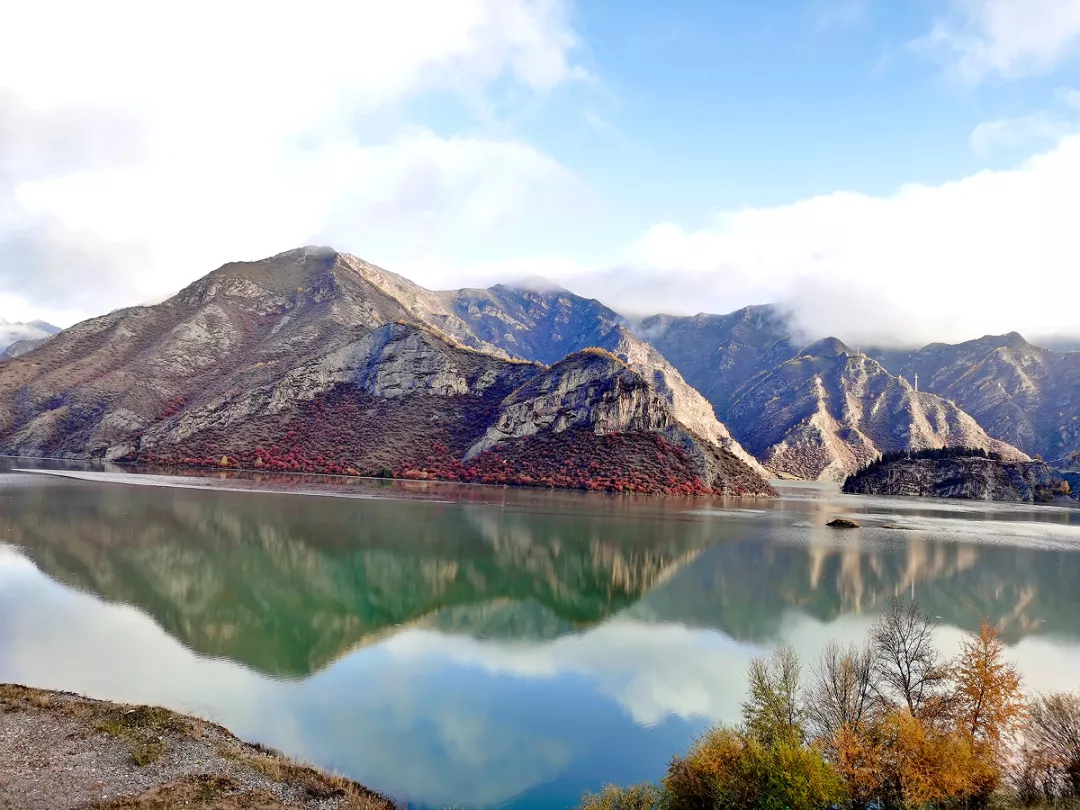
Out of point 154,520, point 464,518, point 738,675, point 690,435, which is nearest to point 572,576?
point 738,675

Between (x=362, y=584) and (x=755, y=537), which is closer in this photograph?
(x=362, y=584)

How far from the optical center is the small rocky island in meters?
162

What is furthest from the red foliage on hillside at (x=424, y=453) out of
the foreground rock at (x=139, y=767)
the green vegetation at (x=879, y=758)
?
the foreground rock at (x=139, y=767)

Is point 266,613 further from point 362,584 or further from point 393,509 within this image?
point 393,509

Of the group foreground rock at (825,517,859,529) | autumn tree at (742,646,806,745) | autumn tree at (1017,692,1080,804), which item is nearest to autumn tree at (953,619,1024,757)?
autumn tree at (1017,692,1080,804)

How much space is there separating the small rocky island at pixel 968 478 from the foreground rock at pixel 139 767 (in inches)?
7326

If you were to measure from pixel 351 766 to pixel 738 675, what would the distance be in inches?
651

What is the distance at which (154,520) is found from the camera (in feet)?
182

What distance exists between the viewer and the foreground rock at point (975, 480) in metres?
162

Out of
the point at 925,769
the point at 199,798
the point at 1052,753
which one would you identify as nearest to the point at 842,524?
the point at 1052,753

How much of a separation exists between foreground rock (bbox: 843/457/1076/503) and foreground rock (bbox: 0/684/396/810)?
186076 mm

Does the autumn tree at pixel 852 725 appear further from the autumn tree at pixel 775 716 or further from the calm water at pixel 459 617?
the calm water at pixel 459 617

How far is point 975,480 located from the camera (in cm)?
16275

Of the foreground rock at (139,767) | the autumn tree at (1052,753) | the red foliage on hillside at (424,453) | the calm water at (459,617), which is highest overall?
the red foliage on hillside at (424,453)
